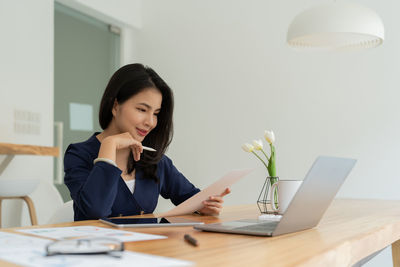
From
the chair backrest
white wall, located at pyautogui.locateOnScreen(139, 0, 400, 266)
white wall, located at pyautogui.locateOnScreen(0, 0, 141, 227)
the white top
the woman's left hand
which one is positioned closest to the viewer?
the woman's left hand

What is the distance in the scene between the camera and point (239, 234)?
37.6 inches

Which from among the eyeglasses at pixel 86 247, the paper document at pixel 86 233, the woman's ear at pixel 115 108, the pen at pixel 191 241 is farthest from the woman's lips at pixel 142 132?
the eyeglasses at pixel 86 247

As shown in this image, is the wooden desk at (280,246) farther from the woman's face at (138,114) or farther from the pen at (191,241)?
the woman's face at (138,114)

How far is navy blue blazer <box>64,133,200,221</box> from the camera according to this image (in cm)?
132

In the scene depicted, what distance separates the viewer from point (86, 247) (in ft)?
Answer: 2.22

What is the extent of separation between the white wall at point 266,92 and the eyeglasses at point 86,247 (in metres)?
3.13

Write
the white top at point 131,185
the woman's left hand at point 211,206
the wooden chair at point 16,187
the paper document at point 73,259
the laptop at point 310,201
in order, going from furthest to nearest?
the wooden chair at point 16,187 < the white top at point 131,185 < the woman's left hand at point 211,206 < the laptop at point 310,201 < the paper document at point 73,259

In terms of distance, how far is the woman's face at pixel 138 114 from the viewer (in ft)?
5.79

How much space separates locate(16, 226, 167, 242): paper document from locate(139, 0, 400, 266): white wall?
2.92 metres

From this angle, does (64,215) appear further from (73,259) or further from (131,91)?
(73,259)

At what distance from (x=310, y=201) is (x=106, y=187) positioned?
61 centimetres

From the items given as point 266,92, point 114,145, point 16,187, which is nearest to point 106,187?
point 114,145

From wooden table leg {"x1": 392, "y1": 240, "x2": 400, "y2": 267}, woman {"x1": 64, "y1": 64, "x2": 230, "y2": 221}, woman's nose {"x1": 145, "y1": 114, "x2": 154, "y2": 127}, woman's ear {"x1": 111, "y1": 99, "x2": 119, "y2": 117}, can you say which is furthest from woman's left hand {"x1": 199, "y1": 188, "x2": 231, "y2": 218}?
wooden table leg {"x1": 392, "y1": 240, "x2": 400, "y2": 267}

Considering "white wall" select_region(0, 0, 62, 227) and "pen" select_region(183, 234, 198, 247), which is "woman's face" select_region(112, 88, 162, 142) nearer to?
"pen" select_region(183, 234, 198, 247)
